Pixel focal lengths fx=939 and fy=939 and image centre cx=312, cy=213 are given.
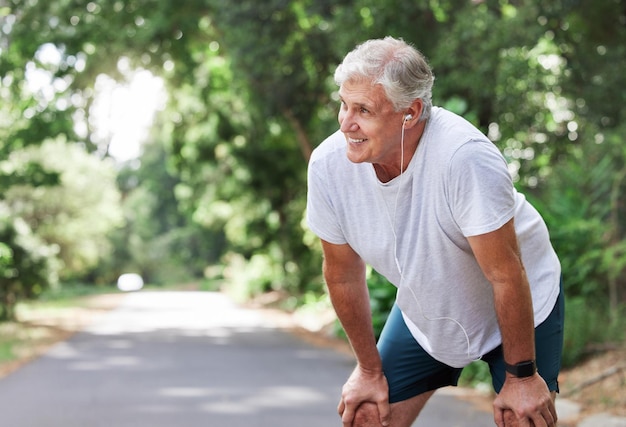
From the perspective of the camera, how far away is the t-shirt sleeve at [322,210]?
2982 mm

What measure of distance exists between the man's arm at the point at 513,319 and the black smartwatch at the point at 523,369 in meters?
0.01

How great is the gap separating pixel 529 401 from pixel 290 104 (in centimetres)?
1721

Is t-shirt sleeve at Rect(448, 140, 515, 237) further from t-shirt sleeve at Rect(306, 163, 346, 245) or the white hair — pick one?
t-shirt sleeve at Rect(306, 163, 346, 245)

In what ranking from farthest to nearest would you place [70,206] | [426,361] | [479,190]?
1. [70,206]
2. [426,361]
3. [479,190]

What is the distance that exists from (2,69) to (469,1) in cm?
827

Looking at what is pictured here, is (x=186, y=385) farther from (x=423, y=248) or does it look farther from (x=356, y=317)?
(x=423, y=248)

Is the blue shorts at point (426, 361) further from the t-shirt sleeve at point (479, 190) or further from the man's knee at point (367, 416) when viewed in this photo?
the t-shirt sleeve at point (479, 190)

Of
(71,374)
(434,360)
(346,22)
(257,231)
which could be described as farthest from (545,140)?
(257,231)

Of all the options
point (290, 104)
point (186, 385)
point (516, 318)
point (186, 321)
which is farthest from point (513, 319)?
point (186, 321)

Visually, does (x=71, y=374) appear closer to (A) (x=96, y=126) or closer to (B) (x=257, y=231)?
(A) (x=96, y=126)

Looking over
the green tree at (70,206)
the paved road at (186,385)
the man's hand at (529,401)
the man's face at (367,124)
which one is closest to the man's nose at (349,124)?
the man's face at (367,124)

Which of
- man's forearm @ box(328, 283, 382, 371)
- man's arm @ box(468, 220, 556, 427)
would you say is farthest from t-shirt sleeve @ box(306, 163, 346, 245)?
man's arm @ box(468, 220, 556, 427)

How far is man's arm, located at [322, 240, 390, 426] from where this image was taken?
3080 millimetres

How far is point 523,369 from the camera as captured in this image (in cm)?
280
